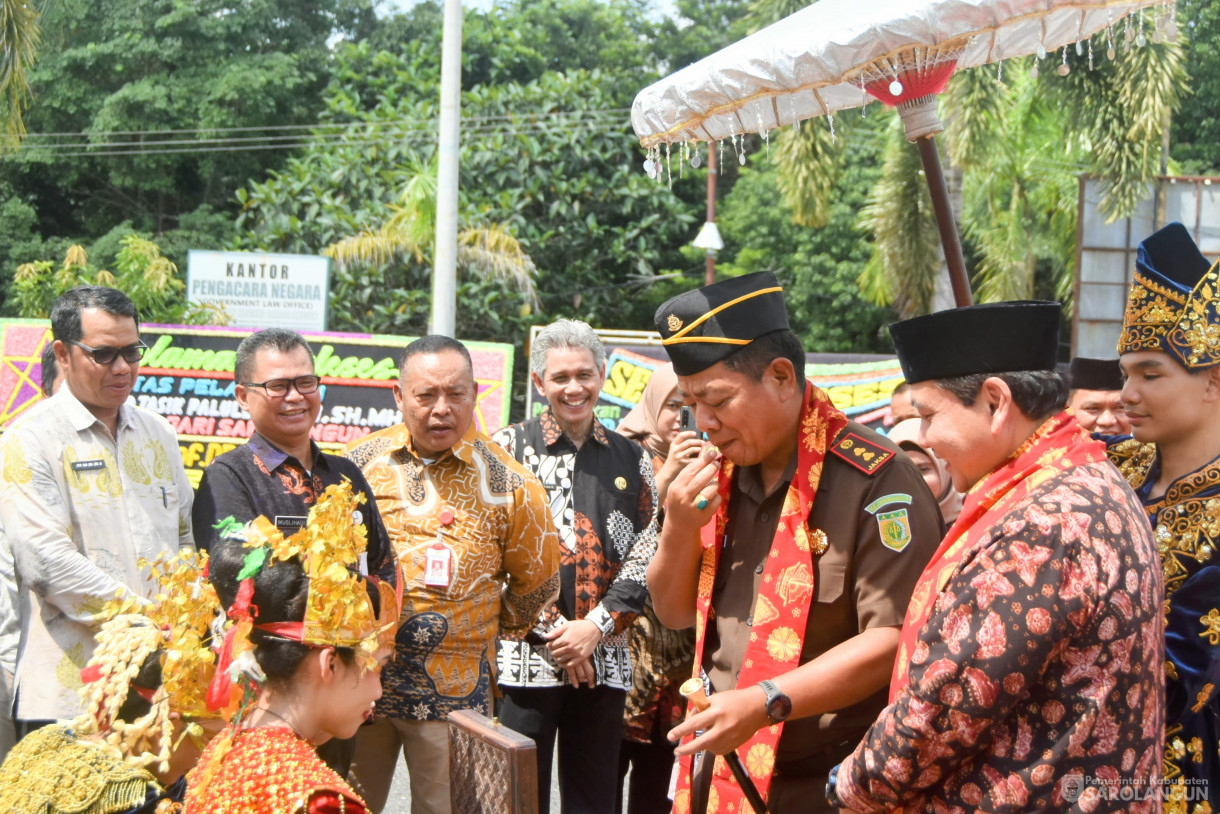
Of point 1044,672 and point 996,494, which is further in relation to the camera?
point 996,494

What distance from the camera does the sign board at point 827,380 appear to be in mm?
10406

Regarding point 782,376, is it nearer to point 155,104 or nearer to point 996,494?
point 996,494

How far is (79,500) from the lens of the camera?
3.51m

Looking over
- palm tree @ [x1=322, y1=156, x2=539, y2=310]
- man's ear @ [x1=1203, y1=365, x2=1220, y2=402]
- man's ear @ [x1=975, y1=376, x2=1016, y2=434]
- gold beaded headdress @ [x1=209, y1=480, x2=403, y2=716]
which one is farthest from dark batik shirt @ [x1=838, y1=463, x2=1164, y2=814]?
palm tree @ [x1=322, y1=156, x2=539, y2=310]

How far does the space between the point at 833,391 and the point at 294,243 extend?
43.3ft

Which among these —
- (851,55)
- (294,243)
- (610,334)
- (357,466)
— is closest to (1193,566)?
(851,55)

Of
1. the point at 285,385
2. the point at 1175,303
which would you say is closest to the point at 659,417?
the point at 285,385

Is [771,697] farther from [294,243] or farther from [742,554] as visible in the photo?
[294,243]

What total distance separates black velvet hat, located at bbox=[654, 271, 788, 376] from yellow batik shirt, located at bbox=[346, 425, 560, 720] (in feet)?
4.15

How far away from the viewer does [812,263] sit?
24.8 meters

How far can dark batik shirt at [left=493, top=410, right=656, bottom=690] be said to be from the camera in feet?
13.1

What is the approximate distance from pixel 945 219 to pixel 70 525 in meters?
2.85

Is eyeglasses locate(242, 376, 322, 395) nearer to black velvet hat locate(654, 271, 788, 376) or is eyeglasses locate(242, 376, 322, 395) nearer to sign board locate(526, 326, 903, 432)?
black velvet hat locate(654, 271, 788, 376)

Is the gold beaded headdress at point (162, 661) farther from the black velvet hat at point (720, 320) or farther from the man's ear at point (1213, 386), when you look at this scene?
the man's ear at point (1213, 386)
